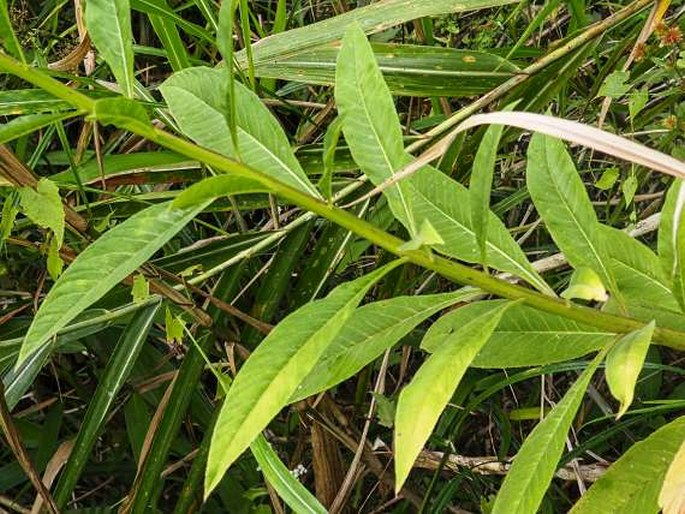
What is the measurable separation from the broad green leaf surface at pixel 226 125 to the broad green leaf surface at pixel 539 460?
22cm

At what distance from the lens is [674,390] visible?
145 cm

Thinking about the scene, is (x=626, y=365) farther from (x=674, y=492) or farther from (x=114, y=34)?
(x=114, y=34)

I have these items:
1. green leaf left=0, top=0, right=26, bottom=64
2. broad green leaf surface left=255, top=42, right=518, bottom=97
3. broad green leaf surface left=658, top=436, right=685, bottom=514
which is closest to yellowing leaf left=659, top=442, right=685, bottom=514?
broad green leaf surface left=658, top=436, right=685, bottom=514

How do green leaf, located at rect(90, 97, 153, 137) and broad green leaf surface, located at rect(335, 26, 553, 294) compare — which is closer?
green leaf, located at rect(90, 97, 153, 137)

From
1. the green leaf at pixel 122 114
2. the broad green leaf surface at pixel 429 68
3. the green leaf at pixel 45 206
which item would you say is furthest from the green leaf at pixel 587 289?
the broad green leaf surface at pixel 429 68

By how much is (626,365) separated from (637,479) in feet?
0.56

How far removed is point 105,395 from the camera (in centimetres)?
112

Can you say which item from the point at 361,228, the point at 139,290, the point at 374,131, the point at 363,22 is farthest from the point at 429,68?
the point at 361,228

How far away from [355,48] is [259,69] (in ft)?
1.71

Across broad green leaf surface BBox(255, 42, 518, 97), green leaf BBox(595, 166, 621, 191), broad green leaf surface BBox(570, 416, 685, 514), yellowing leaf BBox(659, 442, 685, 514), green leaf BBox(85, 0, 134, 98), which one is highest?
green leaf BBox(85, 0, 134, 98)

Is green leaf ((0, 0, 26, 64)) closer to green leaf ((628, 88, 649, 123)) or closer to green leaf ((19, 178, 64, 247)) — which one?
green leaf ((19, 178, 64, 247))

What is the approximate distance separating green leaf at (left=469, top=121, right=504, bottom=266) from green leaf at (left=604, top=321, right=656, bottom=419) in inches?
3.9

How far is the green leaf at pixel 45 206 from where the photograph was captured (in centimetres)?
88

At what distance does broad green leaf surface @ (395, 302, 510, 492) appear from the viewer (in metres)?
0.54
